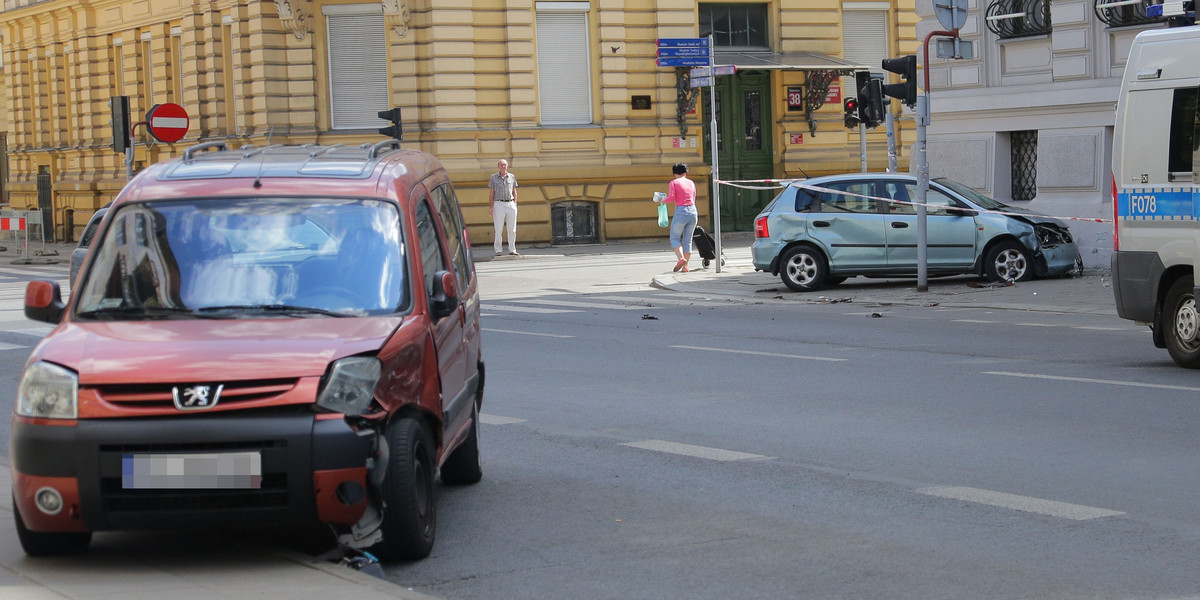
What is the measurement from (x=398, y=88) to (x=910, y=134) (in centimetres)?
1196

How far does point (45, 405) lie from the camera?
20.2 feet

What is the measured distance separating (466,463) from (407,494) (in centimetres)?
201

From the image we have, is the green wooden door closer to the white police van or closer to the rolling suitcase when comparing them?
the rolling suitcase

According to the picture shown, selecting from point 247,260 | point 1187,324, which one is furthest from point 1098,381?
point 247,260

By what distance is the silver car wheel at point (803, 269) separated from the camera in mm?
21469

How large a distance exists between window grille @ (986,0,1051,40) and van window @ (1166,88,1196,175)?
11.5 metres

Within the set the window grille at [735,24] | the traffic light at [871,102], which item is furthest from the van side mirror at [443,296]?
the window grille at [735,24]

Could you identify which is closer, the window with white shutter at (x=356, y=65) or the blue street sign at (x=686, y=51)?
the blue street sign at (x=686, y=51)

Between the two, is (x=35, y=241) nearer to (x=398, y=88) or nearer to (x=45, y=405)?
(x=398, y=88)

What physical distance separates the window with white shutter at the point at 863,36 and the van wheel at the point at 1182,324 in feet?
79.0

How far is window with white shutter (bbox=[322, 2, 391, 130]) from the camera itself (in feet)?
111

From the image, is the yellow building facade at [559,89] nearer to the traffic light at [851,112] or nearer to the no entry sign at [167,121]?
the traffic light at [851,112]

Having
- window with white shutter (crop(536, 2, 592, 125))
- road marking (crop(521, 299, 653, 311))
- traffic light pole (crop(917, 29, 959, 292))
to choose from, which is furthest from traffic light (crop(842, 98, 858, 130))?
road marking (crop(521, 299, 653, 311))

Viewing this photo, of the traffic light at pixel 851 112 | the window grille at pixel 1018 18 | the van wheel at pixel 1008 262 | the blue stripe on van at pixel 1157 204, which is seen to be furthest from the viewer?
the traffic light at pixel 851 112
